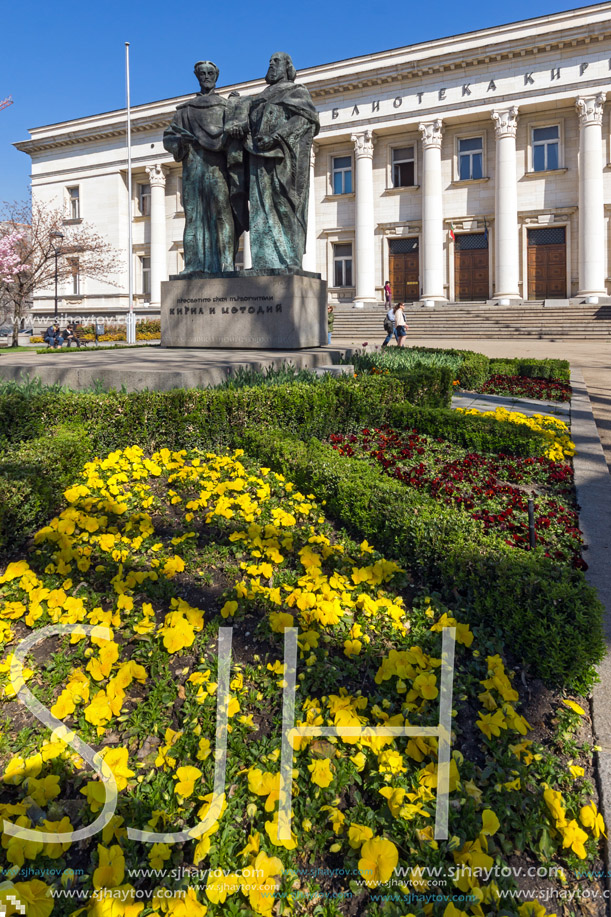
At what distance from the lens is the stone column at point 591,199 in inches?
1138

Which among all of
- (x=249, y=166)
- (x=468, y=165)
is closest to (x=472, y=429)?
(x=249, y=166)

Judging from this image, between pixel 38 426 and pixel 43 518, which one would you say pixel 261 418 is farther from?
pixel 43 518

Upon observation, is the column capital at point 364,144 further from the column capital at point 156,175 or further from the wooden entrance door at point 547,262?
the column capital at point 156,175

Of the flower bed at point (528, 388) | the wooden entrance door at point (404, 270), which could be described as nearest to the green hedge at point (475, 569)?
the flower bed at point (528, 388)

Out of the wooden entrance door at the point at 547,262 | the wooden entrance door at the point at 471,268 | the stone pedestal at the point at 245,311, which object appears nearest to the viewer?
the stone pedestal at the point at 245,311

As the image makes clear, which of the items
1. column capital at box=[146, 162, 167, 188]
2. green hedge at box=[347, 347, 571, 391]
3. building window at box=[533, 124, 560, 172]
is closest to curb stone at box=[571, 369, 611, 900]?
green hedge at box=[347, 347, 571, 391]

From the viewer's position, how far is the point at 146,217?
42.2 metres

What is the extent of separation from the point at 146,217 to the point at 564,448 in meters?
42.2

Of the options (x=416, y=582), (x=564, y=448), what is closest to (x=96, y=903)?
(x=416, y=582)

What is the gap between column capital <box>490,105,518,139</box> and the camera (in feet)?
100

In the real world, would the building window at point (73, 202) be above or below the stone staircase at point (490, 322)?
above

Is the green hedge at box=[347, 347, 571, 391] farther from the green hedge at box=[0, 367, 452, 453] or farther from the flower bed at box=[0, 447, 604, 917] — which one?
the flower bed at box=[0, 447, 604, 917]

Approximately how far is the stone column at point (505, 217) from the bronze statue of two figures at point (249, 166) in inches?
960

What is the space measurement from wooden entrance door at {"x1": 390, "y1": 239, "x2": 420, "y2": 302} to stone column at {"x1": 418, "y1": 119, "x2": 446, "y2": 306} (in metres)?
1.78
